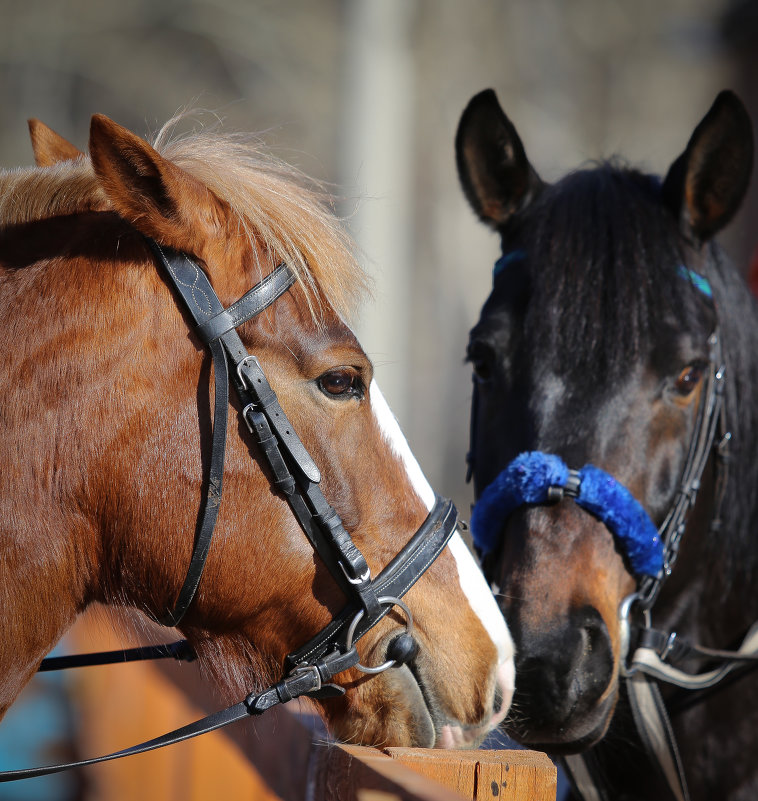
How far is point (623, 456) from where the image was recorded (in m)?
1.92

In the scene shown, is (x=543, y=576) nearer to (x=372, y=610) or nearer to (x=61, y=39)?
(x=372, y=610)

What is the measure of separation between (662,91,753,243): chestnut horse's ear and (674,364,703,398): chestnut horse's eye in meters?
0.43

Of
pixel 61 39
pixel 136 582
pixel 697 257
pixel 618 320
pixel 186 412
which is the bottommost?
pixel 136 582

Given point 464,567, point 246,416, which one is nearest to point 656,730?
point 464,567

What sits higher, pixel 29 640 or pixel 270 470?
pixel 270 470

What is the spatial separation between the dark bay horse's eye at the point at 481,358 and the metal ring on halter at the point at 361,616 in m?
0.91

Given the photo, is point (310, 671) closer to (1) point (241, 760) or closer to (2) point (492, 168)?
(1) point (241, 760)

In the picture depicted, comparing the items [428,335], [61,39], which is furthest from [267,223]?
[61,39]

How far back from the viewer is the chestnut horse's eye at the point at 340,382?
1445mm

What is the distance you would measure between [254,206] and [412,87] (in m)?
6.62

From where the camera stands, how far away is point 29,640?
4.37 ft

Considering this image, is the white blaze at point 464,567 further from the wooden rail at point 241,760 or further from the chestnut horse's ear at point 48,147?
the chestnut horse's ear at point 48,147

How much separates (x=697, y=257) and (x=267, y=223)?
1.37 m

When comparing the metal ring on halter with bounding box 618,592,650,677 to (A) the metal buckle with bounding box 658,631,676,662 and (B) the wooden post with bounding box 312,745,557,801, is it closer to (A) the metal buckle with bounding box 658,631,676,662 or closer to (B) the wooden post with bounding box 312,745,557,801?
(A) the metal buckle with bounding box 658,631,676,662
